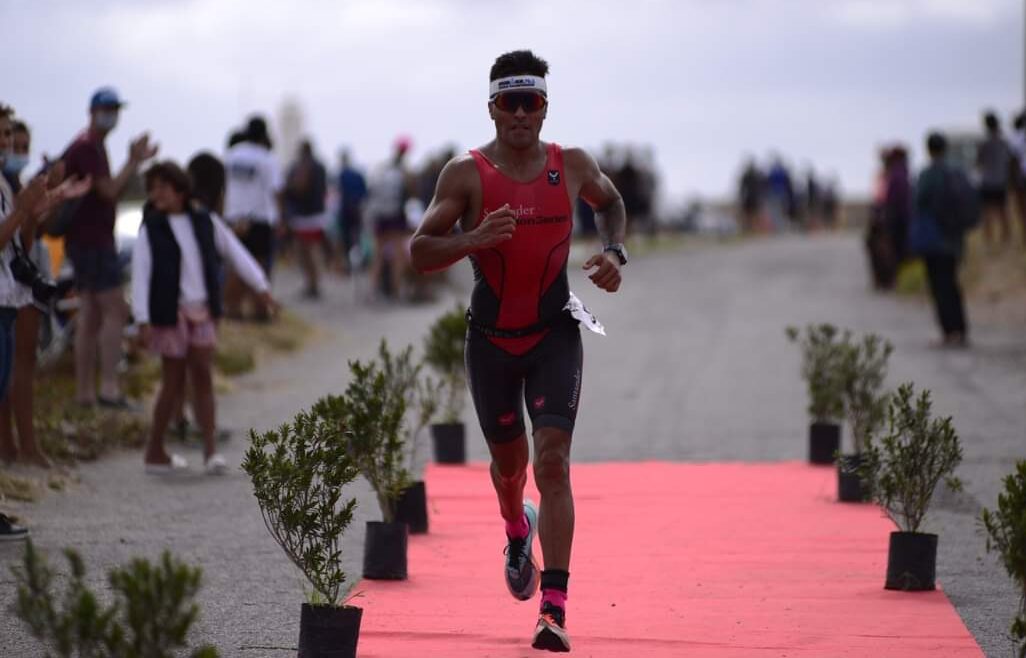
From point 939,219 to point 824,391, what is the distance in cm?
793

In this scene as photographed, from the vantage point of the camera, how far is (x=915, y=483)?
8.48 m

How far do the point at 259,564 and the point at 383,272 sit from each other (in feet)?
61.4

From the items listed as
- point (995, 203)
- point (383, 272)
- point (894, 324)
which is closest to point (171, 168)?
point (894, 324)

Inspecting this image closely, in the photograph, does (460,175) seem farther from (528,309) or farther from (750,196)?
(750,196)

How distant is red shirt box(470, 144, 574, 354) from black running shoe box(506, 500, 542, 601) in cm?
89

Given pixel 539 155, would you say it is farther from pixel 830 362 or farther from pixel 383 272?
pixel 383 272

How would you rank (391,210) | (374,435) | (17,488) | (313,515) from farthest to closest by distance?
(391,210)
(17,488)
(374,435)
(313,515)

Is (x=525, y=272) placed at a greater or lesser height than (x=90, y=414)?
greater

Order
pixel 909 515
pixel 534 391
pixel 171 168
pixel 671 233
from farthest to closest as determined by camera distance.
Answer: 1. pixel 671 233
2. pixel 171 168
3. pixel 909 515
4. pixel 534 391

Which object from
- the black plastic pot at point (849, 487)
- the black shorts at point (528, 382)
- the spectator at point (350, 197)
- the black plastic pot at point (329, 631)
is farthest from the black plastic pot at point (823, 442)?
the spectator at point (350, 197)

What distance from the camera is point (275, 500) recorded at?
6.78 metres

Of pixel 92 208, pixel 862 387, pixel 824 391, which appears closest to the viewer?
pixel 862 387

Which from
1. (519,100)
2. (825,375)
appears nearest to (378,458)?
(519,100)

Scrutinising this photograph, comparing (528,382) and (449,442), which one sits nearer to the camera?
(528,382)
